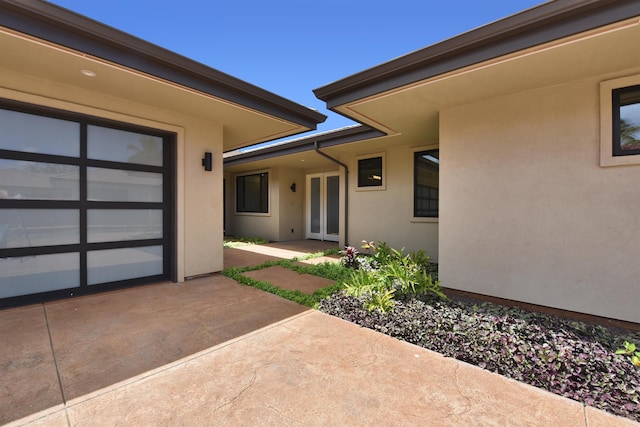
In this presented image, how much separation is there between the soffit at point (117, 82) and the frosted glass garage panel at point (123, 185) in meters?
1.11

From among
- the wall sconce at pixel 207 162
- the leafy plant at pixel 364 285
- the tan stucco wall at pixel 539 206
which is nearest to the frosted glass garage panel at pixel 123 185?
the wall sconce at pixel 207 162

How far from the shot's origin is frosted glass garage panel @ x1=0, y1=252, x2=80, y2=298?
11.6ft

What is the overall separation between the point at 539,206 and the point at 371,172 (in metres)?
4.44

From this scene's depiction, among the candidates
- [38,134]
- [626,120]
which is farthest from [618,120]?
[38,134]

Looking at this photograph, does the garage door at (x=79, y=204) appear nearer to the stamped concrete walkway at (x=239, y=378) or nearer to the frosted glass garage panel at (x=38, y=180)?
the frosted glass garage panel at (x=38, y=180)

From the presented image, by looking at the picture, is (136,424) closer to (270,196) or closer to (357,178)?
(357,178)

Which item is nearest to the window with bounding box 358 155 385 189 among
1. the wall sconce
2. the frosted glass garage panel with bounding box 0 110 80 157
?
the wall sconce

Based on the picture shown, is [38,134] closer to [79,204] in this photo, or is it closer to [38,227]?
[79,204]

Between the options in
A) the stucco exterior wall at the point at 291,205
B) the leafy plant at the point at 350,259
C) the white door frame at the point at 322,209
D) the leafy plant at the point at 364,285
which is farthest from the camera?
the stucco exterior wall at the point at 291,205

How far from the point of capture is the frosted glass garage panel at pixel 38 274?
3.53 metres

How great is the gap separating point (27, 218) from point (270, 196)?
22.7 feet

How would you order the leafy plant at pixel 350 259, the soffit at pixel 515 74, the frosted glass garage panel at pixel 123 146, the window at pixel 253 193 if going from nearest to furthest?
the soffit at pixel 515 74, the frosted glass garage panel at pixel 123 146, the leafy plant at pixel 350 259, the window at pixel 253 193

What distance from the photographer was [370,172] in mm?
7688

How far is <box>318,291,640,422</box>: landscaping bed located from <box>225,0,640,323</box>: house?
0.56m
